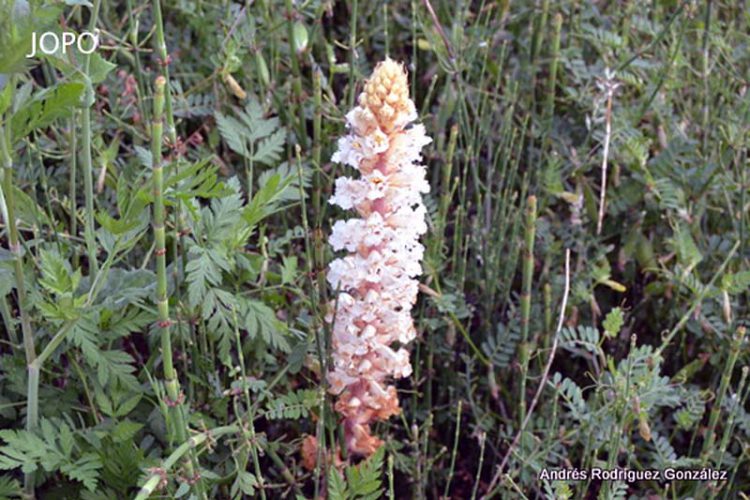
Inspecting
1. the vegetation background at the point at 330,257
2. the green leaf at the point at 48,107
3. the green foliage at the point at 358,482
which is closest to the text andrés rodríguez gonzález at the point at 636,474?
the vegetation background at the point at 330,257

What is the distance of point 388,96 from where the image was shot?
127 centimetres

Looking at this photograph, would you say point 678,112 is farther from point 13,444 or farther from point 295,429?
point 13,444

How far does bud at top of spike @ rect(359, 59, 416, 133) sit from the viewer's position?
4.14 ft

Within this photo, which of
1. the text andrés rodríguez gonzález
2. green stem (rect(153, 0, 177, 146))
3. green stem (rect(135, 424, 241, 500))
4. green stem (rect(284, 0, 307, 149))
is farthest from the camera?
green stem (rect(284, 0, 307, 149))

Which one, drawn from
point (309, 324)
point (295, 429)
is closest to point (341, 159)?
point (309, 324)

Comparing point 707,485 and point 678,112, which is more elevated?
point 678,112

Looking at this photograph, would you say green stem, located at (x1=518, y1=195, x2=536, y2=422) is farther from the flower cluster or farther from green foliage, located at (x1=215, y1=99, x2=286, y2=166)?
green foliage, located at (x1=215, y1=99, x2=286, y2=166)

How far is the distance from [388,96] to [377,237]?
19cm

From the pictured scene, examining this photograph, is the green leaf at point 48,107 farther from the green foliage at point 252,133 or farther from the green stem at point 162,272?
the green foliage at point 252,133

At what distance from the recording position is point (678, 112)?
2381 millimetres

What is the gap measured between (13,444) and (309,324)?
442mm

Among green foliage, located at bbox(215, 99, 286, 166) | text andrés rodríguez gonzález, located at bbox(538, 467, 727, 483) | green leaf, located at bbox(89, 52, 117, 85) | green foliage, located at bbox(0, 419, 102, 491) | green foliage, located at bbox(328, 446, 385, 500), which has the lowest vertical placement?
text andrés rodríguez gonzález, located at bbox(538, 467, 727, 483)

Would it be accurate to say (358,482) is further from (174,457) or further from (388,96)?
(388,96)

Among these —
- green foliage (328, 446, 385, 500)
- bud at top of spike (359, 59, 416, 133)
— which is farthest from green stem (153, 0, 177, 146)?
green foliage (328, 446, 385, 500)
